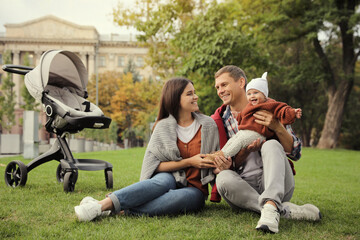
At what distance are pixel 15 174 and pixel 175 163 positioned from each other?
3080 mm

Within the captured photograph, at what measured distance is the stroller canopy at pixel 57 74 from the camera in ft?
16.7

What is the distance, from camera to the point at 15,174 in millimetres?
5336

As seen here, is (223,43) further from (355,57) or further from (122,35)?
(122,35)

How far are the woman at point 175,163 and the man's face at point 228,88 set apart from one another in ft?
0.97

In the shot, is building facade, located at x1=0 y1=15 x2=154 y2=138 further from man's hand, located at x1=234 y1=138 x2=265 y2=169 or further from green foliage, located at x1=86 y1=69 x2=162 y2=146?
man's hand, located at x1=234 y1=138 x2=265 y2=169

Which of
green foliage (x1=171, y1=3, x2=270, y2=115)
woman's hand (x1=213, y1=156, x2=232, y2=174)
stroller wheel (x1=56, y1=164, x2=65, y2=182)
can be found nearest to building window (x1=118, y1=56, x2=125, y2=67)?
green foliage (x1=171, y1=3, x2=270, y2=115)

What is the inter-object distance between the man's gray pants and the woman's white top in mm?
582

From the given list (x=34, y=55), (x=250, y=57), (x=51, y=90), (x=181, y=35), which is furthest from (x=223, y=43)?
(x=34, y=55)

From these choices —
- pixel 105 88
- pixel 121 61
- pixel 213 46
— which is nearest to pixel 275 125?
pixel 213 46

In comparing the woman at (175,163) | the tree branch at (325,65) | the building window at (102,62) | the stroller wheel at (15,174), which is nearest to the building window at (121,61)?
the building window at (102,62)

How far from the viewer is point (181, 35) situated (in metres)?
16.6

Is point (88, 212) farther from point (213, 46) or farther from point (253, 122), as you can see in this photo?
point (213, 46)

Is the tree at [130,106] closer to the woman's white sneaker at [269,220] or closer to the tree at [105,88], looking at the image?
the tree at [105,88]

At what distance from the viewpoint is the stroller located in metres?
4.86
